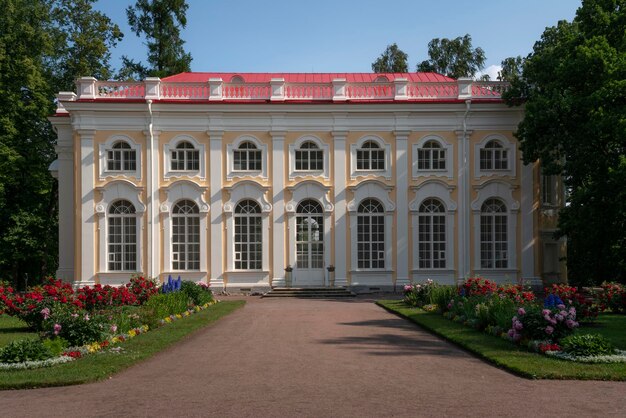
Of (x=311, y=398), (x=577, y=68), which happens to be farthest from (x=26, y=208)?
(x=311, y=398)

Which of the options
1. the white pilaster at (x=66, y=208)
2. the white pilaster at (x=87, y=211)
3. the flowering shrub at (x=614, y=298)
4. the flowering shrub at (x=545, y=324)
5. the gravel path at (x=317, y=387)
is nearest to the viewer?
the gravel path at (x=317, y=387)

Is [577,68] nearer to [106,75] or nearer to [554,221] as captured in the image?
[554,221]

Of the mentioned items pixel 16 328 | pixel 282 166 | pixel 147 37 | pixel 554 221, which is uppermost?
pixel 147 37

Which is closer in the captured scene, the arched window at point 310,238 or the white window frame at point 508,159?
the arched window at point 310,238

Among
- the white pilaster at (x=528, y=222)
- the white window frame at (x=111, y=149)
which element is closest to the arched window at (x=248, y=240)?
the white window frame at (x=111, y=149)

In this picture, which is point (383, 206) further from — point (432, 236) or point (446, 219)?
point (446, 219)

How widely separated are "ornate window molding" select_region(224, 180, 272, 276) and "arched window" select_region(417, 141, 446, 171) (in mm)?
6966

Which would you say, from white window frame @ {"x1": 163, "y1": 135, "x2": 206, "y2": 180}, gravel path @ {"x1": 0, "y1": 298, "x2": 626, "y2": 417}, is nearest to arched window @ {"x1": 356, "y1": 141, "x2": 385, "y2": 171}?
white window frame @ {"x1": 163, "y1": 135, "x2": 206, "y2": 180}

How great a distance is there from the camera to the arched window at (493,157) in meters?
32.1

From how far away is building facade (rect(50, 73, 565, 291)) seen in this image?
31172mm

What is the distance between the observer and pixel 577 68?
2591 centimetres

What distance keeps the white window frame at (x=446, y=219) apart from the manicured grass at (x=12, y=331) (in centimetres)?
1699

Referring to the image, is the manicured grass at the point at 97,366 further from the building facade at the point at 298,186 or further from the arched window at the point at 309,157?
the arched window at the point at 309,157

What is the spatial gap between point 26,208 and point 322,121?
651 inches
